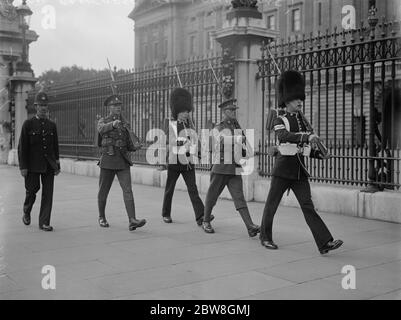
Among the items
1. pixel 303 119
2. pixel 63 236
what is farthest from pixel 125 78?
pixel 303 119

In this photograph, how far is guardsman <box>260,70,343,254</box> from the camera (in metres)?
6.05

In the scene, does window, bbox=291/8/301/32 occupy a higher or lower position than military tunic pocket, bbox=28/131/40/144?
higher

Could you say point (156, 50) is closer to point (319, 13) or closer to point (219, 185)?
point (319, 13)

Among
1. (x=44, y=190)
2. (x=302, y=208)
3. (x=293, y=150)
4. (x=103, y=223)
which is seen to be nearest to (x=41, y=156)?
(x=44, y=190)

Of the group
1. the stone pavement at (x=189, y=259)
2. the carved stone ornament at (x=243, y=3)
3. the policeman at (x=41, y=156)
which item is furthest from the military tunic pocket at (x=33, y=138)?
the carved stone ornament at (x=243, y=3)

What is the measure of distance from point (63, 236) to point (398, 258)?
162 inches

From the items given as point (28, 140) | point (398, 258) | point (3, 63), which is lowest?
point (398, 258)

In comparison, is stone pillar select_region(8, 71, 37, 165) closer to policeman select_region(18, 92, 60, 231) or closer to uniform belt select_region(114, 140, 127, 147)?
policeman select_region(18, 92, 60, 231)

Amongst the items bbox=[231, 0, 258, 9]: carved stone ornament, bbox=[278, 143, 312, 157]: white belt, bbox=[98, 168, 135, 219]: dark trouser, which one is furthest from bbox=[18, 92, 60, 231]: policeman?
bbox=[231, 0, 258, 9]: carved stone ornament

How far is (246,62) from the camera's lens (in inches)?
416

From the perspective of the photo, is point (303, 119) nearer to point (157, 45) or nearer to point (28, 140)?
point (28, 140)

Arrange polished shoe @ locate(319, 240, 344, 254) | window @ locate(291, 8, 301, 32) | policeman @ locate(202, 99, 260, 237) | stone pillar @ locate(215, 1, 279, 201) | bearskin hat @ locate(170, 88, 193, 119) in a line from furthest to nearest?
window @ locate(291, 8, 301, 32)
stone pillar @ locate(215, 1, 279, 201)
bearskin hat @ locate(170, 88, 193, 119)
policeman @ locate(202, 99, 260, 237)
polished shoe @ locate(319, 240, 344, 254)

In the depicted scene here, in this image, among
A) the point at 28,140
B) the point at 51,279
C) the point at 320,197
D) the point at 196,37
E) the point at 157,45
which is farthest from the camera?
the point at 157,45

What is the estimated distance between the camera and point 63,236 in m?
7.29
